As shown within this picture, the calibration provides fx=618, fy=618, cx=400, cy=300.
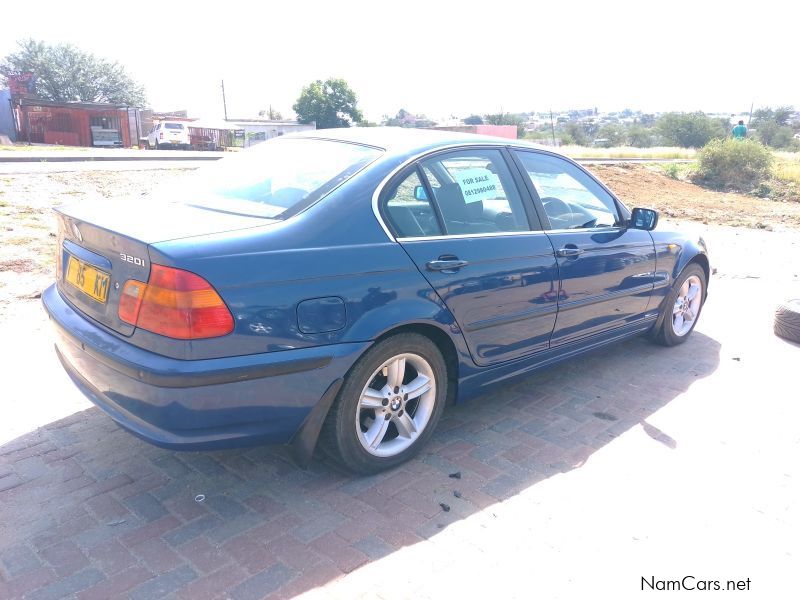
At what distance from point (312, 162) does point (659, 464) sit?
248 cm

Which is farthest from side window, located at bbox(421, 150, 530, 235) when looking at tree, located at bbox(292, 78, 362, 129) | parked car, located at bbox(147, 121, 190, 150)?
tree, located at bbox(292, 78, 362, 129)

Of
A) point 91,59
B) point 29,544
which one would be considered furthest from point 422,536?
point 91,59

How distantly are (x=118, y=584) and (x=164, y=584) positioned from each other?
0.18 m

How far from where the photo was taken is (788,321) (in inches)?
212

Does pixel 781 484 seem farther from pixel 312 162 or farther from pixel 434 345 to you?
pixel 312 162

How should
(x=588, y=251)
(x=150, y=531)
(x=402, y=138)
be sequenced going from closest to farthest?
(x=150, y=531) < (x=402, y=138) < (x=588, y=251)

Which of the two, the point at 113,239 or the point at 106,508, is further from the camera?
the point at 106,508

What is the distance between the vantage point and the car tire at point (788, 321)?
533cm

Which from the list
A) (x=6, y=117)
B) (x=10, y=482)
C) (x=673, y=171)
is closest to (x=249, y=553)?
(x=10, y=482)

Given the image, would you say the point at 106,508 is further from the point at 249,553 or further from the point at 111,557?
the point at 249,553

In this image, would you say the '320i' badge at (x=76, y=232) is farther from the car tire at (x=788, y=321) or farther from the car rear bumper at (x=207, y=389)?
the car tire at (x=788, y=321)

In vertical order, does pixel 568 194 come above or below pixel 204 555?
above

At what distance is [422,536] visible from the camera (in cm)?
270

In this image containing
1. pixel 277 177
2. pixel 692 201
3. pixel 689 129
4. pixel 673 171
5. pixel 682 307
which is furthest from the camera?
pixel 689 129
